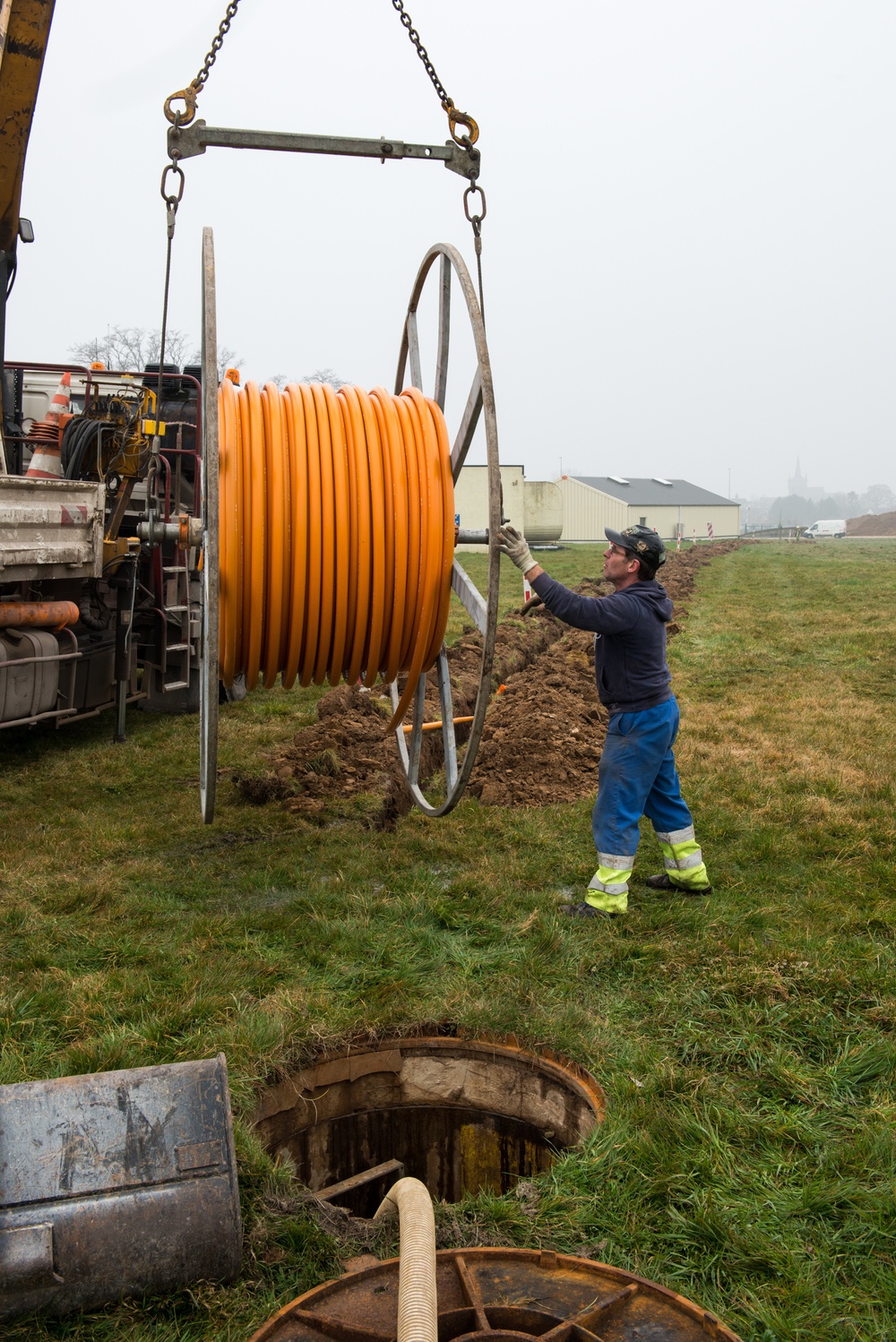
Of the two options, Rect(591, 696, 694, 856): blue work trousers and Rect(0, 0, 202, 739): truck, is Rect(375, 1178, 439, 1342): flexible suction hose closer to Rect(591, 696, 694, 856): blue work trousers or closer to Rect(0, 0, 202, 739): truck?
Rect(591, 696, 694, 856): blue work trousers

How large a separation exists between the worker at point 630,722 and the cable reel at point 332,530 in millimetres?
483

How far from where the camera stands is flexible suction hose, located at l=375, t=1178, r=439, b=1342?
2004 millimetres

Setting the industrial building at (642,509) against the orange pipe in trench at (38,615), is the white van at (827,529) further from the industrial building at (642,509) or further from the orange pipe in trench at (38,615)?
the orange pipe in trench at (38,615)

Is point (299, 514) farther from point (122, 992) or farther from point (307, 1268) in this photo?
point (307, 1268)

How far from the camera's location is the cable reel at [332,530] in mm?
4137

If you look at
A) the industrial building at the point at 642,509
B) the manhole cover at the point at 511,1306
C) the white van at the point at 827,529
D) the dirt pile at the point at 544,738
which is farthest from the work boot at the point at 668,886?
the white van at the point at 827,529

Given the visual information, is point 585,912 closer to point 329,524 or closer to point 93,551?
point 329,524

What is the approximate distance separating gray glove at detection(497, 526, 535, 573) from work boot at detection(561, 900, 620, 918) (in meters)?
1.46

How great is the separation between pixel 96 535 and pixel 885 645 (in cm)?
825

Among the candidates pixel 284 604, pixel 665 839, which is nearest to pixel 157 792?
pixel 284 604

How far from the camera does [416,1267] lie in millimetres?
2184

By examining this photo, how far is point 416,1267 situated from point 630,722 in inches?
110

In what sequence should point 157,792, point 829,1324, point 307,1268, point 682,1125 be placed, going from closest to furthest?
point 829,1324 → point 307,1268 → point 682,1125 → point 157,792

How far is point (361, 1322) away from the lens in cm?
236
